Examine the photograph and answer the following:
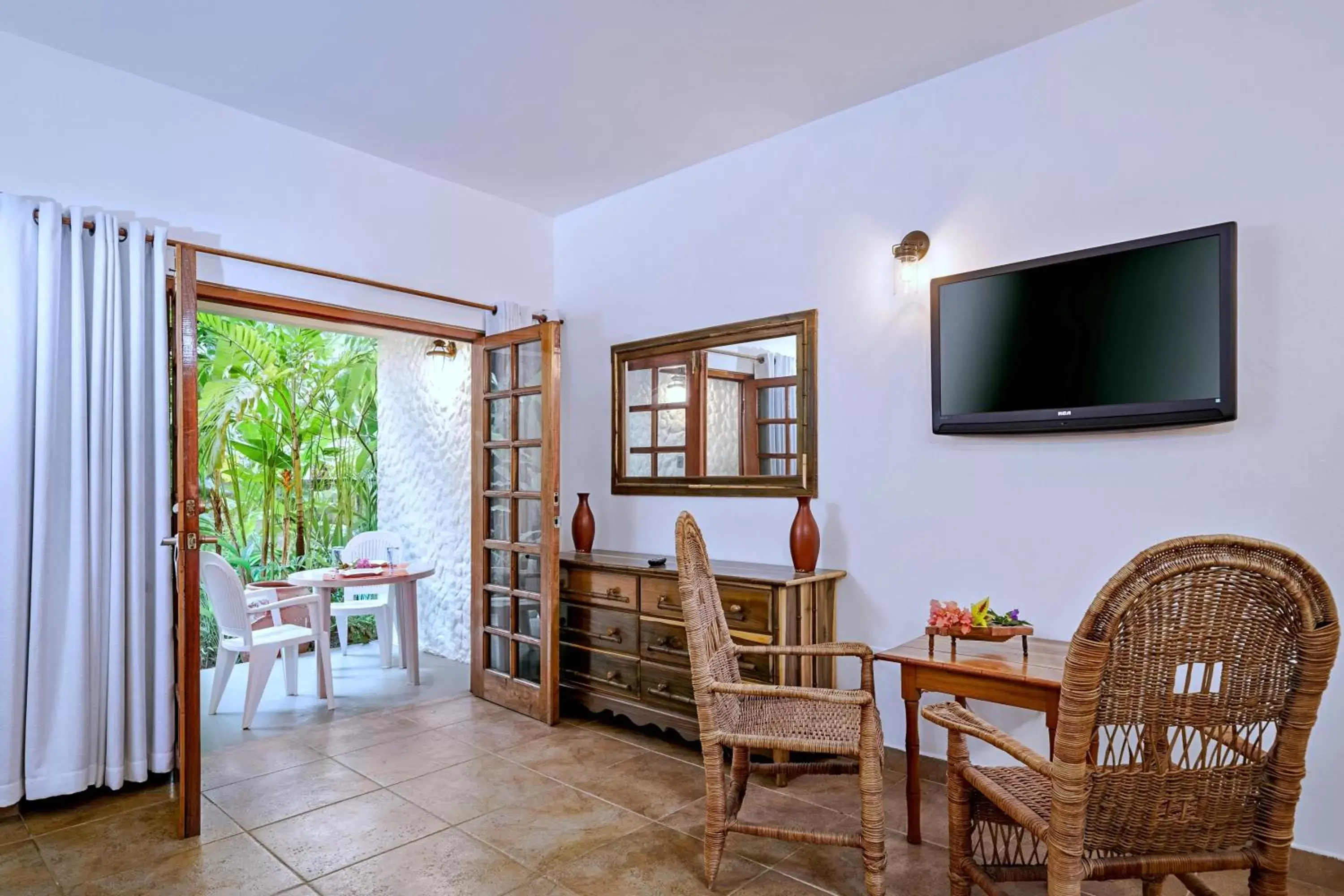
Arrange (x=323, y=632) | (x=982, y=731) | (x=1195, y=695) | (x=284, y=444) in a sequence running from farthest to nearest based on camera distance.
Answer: (x=284, y=444) → (x=323, y=632) → (x=982, y=731) → (x=1195, y=695)

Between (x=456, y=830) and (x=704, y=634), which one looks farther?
(x=456, y=830)

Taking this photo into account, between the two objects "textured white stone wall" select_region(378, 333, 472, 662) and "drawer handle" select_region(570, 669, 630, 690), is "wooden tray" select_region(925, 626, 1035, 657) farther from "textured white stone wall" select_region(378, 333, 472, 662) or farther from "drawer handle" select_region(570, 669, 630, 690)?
"textured white stone wall" select_region(378, 333, 472, 662)

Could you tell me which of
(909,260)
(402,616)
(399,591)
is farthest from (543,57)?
(402,616)

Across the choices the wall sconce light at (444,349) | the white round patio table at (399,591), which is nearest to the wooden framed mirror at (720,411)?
the white round patio table at (399,591)

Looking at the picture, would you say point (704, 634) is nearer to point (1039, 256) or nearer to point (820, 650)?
point (820, 650)

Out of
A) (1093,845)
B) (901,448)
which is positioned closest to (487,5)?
(901,448)

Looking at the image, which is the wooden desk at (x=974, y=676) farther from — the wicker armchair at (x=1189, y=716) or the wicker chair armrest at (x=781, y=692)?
the wicker armchair at (x=1189, y=716)

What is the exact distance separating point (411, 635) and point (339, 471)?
228 cm

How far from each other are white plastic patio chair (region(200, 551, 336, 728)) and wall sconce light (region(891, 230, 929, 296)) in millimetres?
3499

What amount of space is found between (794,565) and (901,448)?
0.69m

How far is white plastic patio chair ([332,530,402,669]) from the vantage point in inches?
197

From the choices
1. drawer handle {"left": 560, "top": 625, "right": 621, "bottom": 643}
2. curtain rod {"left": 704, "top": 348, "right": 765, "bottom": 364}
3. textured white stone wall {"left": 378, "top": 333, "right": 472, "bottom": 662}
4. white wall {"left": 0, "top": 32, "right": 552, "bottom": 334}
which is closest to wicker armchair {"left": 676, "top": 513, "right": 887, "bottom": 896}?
drawer handle {"left": 560, "top": 625, "right": 621, "bottom": 643}

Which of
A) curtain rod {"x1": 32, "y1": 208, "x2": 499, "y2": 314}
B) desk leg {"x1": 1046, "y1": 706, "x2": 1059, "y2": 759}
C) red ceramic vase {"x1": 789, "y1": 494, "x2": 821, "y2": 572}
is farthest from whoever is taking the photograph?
red ceramic vase {"x1": 789, "y1": 494, "x2": 821, "y2": 572}

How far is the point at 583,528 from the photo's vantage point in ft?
13.8
